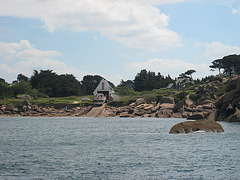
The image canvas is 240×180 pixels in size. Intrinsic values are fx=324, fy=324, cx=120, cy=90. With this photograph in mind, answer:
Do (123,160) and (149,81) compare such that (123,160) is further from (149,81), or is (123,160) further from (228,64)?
(149,81)

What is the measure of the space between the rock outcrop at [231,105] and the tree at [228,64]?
3274 inches

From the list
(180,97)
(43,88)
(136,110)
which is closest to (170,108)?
(180,97)

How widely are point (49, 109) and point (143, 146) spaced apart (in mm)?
77022

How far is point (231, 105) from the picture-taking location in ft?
200

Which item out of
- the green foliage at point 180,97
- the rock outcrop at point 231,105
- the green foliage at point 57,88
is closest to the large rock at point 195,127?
the rock outcrop at point 231,105

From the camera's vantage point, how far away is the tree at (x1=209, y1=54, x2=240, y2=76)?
14288cm

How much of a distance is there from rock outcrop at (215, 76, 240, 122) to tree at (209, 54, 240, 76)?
8315 cm

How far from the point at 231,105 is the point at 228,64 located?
299 ft

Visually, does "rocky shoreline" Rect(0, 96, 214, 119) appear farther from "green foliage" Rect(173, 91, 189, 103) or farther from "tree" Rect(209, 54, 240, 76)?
"tree" Rect(209, 54, 240, 76)

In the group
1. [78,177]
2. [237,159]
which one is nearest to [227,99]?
[237,159]

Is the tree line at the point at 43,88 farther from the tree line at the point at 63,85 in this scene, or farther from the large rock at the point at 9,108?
the large rock at the point at 9,108

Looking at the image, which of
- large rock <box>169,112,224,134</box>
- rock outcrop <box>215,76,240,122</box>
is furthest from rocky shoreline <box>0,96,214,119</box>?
large rock <box>169,112,224,134</box>

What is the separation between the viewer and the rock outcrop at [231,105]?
58.6 meters

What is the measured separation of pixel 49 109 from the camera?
334 ft
